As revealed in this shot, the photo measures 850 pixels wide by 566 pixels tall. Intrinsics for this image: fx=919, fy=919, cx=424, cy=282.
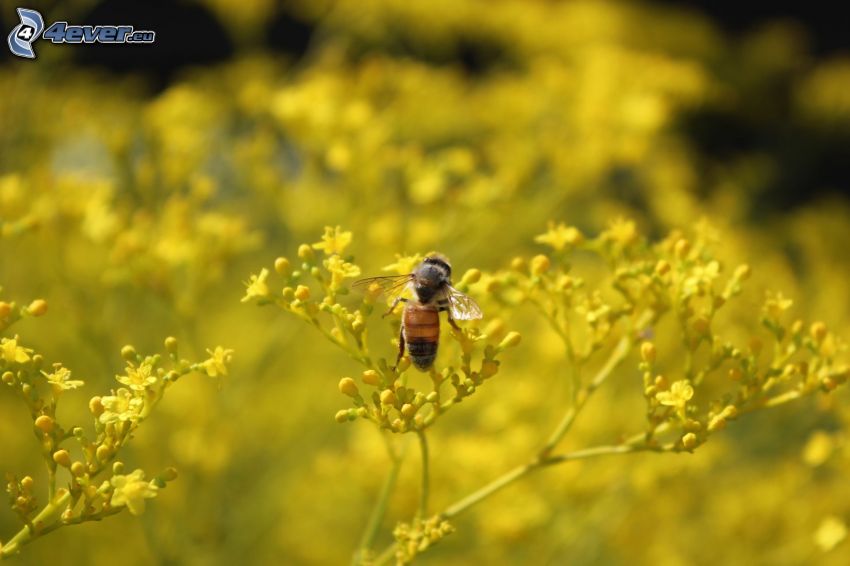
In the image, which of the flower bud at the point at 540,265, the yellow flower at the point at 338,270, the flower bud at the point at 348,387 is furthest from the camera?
the flower bud at the point at 540,265

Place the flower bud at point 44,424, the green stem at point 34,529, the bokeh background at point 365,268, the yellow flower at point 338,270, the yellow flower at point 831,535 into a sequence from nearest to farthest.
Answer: the green stem at point 34,529
the flower bud at point 44,424
the yellow flower at point 338,270
the yellow flower at point 831,535
the bokeh background at point 365,268

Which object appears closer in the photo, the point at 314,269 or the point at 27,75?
the point at 314,269

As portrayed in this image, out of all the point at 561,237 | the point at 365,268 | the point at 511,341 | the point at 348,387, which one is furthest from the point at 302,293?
the point at 365,268

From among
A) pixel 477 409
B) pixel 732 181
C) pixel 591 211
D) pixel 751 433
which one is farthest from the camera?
pixel 732 181

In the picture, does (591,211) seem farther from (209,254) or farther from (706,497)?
(209,254)

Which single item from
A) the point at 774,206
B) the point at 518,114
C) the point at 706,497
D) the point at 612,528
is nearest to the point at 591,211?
the point at 518,114

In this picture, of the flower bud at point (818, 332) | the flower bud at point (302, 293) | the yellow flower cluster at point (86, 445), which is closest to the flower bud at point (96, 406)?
the yellow flower cluster at point (86, 445)

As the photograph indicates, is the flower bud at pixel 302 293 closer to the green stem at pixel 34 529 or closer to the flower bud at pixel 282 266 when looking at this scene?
the flower bud at pixel 282 266
